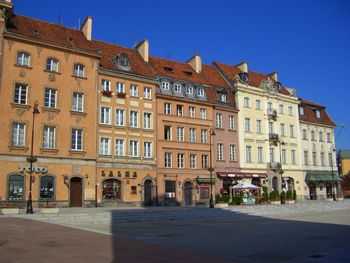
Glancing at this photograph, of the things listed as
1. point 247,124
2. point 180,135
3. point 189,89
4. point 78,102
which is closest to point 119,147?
point 78,102

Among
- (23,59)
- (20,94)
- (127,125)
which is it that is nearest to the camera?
(20,94)

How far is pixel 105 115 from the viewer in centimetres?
3981

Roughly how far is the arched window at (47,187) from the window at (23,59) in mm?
9980

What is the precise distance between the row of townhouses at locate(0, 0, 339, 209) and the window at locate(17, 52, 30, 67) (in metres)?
0.09

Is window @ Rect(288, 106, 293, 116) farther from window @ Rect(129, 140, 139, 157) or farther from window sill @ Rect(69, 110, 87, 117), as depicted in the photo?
window sill @ Rect(69, 110, 87, 117)

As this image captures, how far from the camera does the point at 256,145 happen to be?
52.4 meters

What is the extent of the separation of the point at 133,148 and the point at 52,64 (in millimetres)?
11322

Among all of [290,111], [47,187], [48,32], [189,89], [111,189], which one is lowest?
[111,189]

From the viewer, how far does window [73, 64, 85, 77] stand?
126 feet

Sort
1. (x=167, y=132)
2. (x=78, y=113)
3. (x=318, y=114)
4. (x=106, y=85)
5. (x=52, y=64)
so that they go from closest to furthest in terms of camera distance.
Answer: (x=52, y=64)
(x=78, y=113)
(x=106, y=85)
(x=167, y=132)
(x=318, y=114)

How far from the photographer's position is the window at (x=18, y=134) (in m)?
Answer: 34.1

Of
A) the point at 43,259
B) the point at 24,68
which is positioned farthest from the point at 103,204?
the point at 43,259

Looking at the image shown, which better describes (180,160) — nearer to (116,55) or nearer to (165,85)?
(165,85)

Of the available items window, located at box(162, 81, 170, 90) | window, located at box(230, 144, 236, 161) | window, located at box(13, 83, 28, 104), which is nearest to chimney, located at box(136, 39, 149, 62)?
window, located at box(162, 81, 170, 90)
